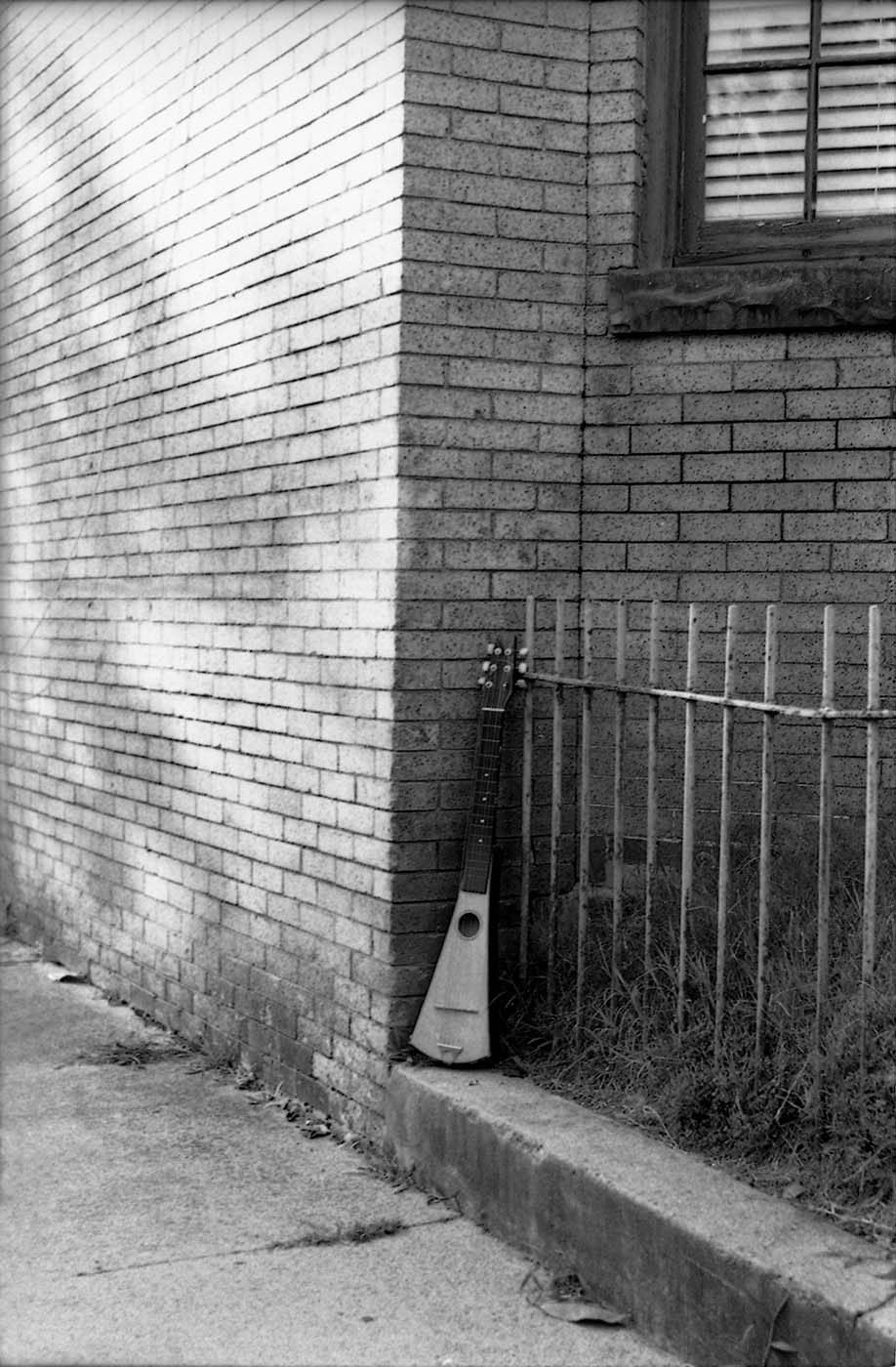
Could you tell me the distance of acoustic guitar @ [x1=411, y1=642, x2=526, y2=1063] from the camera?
198 inches

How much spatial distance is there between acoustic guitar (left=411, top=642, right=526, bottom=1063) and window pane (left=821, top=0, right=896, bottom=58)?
2.32m

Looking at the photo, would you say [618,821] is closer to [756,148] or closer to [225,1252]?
[225,1252]

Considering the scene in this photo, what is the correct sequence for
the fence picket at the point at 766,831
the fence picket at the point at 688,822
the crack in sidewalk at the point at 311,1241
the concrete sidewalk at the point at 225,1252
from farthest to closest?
1. the fence picket at the point at 688,822
2. the crack in sidewalk at the point at 311,1241
3. the fence picket at the point at 766,831
4. the concrete sidewalk at the point at 225,1252

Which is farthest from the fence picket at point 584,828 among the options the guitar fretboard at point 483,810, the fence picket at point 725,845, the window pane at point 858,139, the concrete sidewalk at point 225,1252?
the window pane at point 858,139

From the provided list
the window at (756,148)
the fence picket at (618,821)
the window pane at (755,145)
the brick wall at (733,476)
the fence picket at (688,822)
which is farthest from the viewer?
the window pane at (755,145)

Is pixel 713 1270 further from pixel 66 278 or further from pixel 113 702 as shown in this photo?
pixel 66 278

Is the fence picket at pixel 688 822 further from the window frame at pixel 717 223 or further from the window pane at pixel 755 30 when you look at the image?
the window pane at pixel 755 30

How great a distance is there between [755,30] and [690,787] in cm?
262

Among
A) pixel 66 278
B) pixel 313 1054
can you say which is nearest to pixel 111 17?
pixel 66 278

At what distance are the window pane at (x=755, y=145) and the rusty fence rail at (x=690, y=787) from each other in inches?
56.2

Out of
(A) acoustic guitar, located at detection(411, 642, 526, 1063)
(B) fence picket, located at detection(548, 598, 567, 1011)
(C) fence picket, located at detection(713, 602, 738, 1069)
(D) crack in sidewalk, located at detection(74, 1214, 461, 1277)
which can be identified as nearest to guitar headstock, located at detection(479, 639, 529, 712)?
(A) acoustic guitar, located at detection(411, 642, 526, 1063)

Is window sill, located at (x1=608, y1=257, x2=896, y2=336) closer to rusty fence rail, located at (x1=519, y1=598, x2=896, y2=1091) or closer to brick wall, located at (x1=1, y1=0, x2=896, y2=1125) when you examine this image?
brick wall, located at (x1=1, y1=0, x2=896, y2=1125)

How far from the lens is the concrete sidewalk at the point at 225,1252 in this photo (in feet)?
12.5

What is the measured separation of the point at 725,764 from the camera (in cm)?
441
